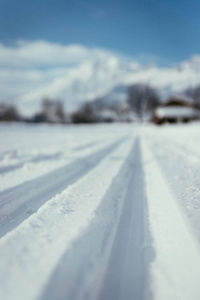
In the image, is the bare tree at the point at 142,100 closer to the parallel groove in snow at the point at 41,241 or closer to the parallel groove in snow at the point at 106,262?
the parallel groove in snow at the point at 41,241

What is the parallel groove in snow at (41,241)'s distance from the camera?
164 cm

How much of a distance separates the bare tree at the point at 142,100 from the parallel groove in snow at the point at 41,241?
64.5 meters

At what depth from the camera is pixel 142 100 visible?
219ft

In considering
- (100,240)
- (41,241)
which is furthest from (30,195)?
(100,240)

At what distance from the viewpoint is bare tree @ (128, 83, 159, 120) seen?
66.4 metres

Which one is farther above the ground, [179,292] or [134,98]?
[134,98]

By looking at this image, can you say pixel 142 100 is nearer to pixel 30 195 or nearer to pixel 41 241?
pixel 30 195

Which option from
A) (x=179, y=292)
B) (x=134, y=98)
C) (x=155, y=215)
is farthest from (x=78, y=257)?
(x=134, y=98)

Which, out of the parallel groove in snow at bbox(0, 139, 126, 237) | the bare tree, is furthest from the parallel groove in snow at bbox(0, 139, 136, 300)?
the bare tree

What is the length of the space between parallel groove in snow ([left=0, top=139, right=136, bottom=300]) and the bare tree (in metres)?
64.5

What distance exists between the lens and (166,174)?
4.62 metres

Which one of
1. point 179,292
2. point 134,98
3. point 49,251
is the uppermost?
point 134,98

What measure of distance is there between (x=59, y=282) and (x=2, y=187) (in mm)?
2471

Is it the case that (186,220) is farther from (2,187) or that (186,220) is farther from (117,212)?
(2,187)
